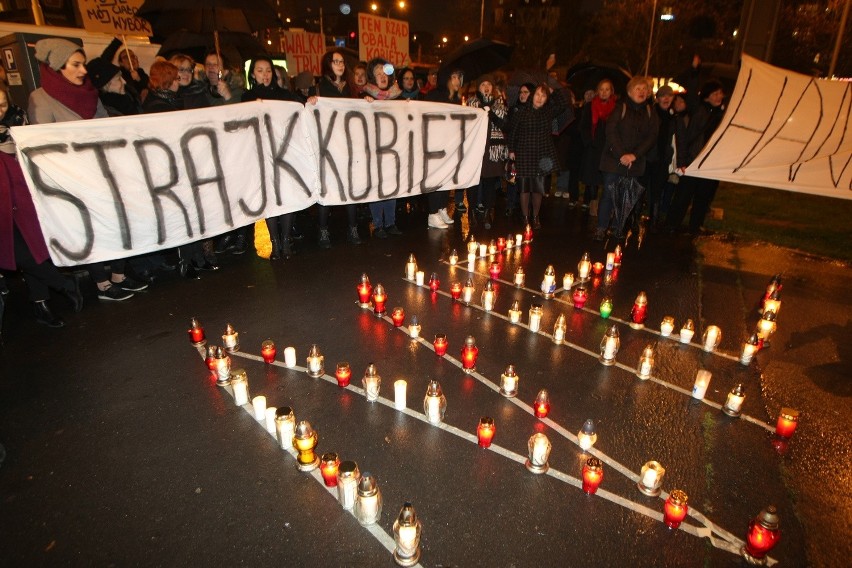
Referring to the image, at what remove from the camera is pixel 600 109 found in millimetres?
9055

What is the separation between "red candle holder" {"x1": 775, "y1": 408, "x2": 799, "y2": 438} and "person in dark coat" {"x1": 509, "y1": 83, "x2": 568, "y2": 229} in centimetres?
555

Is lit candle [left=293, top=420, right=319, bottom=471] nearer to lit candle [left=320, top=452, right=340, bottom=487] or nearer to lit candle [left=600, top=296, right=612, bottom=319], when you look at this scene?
lit candle [left=320, top=452, right=340, bottom=487]

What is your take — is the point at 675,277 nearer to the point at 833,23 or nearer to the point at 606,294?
the point at 606,294

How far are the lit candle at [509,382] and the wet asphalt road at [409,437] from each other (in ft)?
0.34

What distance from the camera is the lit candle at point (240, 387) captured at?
3785 mm

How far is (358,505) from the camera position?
109 inches

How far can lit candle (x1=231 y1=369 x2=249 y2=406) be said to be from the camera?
12.4ft

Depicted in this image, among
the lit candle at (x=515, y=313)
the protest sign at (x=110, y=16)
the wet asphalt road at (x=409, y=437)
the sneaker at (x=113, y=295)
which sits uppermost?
the protest sign at (x=110, y=16)

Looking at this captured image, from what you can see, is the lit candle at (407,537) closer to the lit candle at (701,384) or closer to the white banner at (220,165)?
the lit candle at (701,384)

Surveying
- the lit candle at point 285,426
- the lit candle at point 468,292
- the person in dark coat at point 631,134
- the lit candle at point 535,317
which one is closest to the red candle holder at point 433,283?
the lit candle at point 468,292

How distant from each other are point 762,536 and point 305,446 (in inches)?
99.9

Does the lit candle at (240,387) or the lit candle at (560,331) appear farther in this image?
the lit candle at (560,331)

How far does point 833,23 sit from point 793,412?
2129 cm

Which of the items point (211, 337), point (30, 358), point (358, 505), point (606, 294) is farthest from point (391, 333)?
point (30, 358)
